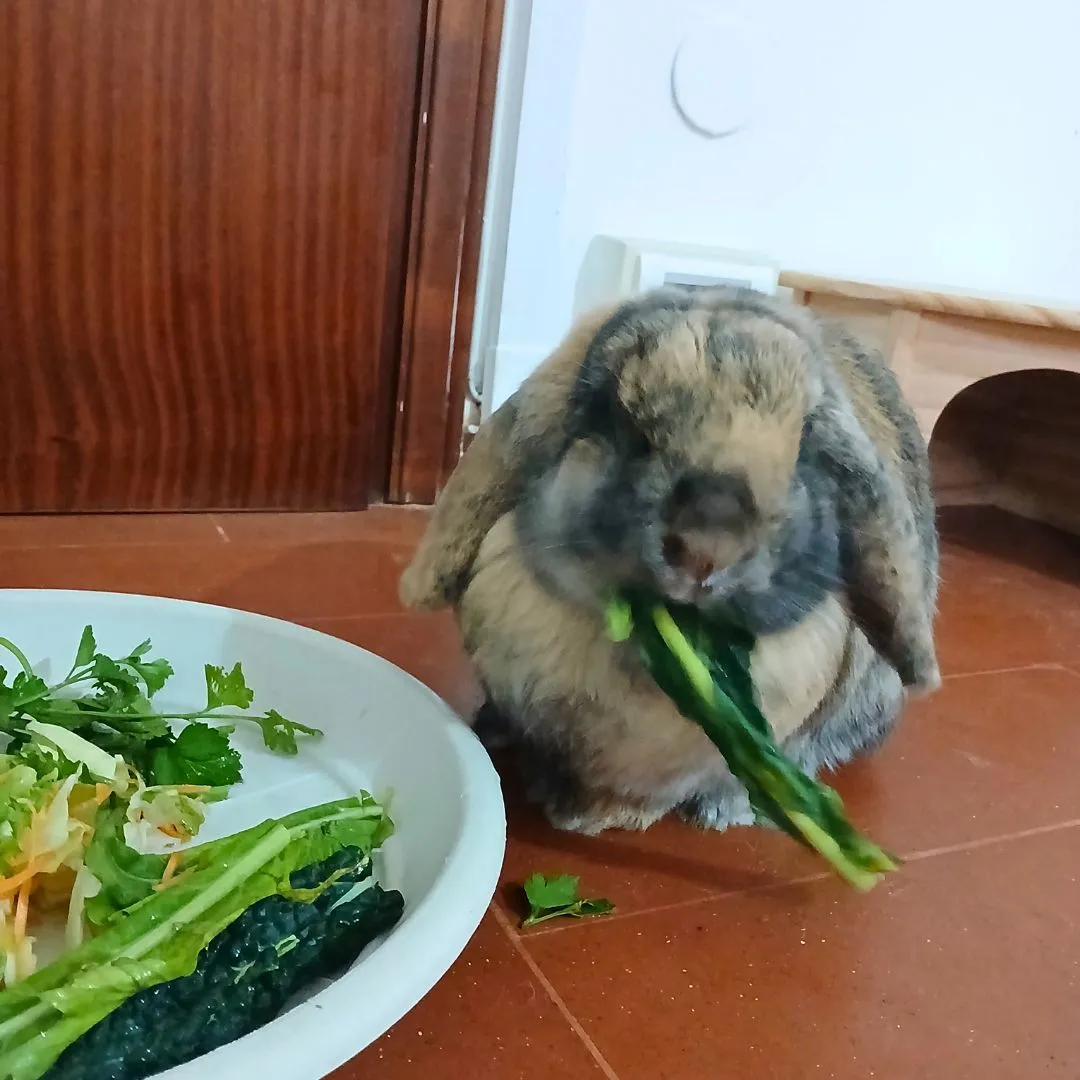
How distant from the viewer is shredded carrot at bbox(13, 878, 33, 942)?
0.60 metres

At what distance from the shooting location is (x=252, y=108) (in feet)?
4.92

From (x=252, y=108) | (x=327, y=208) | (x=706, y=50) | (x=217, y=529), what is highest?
(x=706, y=50)

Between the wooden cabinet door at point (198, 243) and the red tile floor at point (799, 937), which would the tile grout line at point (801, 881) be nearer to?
the red tile floor at point (799, 937)

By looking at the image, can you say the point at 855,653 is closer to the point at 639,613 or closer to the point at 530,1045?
the point at 639,613

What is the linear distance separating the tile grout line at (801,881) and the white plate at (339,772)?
4.4 inches

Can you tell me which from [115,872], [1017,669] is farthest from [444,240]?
[115,872]

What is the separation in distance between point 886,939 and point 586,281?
1.21m

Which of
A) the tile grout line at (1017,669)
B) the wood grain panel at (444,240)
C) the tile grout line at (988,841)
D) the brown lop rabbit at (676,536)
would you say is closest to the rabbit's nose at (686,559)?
the brown lop rabbit at (676,536)

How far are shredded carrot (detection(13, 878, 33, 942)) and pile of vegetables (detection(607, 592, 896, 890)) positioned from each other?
37 cm

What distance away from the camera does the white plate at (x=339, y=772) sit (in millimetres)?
514

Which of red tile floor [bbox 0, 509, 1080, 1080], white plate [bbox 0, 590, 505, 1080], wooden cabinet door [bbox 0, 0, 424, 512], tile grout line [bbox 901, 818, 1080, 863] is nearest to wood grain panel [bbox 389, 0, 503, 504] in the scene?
wooden cabinet door [bbox 0, 0, 424, 512]

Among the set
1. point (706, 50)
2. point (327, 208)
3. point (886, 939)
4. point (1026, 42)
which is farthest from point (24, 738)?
point (1026, 42)

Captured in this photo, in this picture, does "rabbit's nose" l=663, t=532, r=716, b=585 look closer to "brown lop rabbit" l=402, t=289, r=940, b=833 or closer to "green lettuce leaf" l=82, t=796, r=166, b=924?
"brown lop rabbit" l=402, t=289, r=940, b=833

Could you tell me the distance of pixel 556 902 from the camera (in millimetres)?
764
